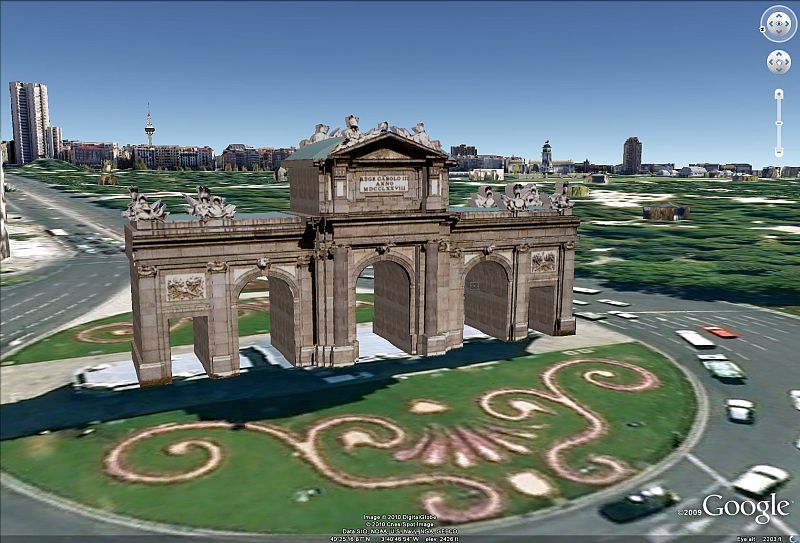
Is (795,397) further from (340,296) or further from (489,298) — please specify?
(340,296)

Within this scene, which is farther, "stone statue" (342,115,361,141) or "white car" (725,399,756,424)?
"stone statue" (342,115,361,141)

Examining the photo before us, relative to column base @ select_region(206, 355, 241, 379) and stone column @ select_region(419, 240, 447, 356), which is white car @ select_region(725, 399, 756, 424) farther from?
column base @ select_region(206, 355, 241, 379)

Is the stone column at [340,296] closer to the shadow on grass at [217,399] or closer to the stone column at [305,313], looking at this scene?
the stone column at [305,313]

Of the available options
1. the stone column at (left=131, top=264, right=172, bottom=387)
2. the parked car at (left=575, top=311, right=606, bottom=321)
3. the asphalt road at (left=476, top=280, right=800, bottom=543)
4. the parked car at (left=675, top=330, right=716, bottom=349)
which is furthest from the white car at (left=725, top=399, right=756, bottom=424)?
the stone column at (left=131, top=264, right=172, bottom=387)

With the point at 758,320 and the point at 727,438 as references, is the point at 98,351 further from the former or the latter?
the point at 758,320

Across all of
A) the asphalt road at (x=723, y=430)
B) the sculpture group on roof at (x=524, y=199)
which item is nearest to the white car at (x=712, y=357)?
the asphalt road at (x=723, y=430)

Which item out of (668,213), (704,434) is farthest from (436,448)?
(668,213)
